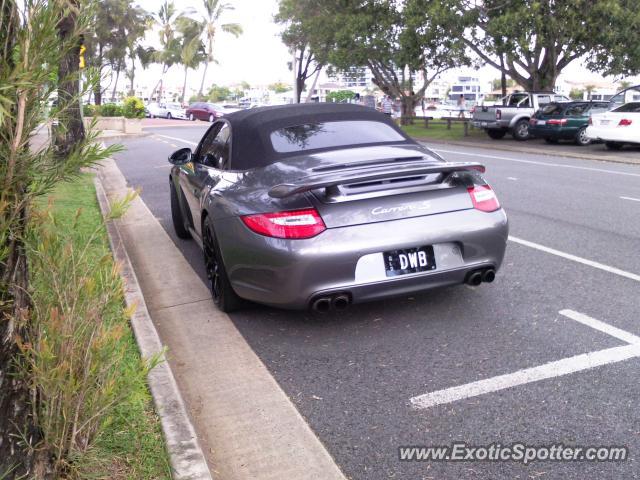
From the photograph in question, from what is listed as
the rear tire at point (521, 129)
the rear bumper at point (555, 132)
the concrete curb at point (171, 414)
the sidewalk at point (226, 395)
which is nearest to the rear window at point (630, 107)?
the rear bumper at point (555, 132)

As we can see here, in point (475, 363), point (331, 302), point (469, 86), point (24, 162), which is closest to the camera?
point (24, 162)

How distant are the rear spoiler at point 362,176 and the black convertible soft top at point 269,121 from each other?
86 cm

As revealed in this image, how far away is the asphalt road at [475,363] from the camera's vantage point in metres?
3.23

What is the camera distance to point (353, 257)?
169 inches

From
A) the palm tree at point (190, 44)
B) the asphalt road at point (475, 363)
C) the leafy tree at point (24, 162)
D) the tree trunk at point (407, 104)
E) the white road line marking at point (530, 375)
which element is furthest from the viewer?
the palm tree at point (190, 44)

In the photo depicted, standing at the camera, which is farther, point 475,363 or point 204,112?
point 204,112

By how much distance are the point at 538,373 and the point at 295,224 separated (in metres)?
1.73

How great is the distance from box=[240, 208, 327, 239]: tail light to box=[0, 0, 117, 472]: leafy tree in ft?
5.83

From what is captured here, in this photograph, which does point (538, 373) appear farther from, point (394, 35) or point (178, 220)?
point (394, 35)

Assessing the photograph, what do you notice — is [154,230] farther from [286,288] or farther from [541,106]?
[541,106]

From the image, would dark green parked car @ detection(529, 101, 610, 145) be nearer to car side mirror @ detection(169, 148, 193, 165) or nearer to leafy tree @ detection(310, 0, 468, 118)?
leafy tree @ detection(310, 0, 468, 118)

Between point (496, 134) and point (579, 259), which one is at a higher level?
point (496, 134)

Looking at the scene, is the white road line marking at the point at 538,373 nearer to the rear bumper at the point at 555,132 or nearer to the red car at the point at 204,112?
the rear bumper at the point at 555,132

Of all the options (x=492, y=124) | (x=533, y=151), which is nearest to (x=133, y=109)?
(x=492, y=124)
